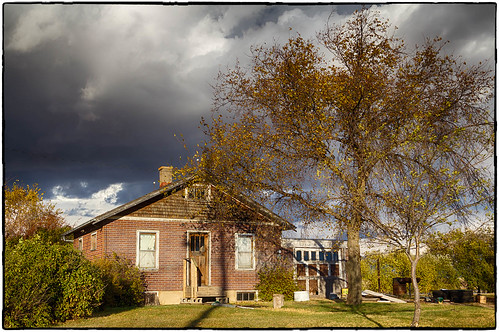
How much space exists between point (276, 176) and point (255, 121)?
2549 mm

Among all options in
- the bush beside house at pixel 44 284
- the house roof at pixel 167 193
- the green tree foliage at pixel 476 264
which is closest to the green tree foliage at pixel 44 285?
the bush beside house at pixel 44 284

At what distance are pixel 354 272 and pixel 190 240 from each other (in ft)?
25.6

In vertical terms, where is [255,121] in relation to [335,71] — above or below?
below

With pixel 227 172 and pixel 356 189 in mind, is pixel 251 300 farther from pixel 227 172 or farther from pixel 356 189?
pixel 356 189

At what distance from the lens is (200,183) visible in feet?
69.4

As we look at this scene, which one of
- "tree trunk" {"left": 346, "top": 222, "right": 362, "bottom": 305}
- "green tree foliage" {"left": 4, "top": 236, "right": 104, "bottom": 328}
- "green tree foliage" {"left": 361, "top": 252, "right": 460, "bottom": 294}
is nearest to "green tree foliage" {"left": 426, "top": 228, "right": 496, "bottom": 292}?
"green tree foliage" {"left": 361, "top": 252, "right": 460, "bottom": 294}

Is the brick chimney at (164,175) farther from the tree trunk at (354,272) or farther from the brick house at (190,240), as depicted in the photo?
the tree trunk at (354,272)

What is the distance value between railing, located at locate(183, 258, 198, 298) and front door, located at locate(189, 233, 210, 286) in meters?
0.66

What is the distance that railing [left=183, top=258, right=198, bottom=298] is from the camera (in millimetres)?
21878

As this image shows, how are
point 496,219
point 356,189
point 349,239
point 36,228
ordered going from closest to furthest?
point 496,219, point 356,189, point 349,239, point 36,228

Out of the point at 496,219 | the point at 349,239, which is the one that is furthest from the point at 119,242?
the point at 496,219

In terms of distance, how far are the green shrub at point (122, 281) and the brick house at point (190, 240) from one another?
0.52m

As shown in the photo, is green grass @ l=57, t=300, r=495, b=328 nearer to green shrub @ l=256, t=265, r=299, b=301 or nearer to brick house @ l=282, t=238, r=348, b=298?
green shrub @ l=256, t=265, r=299, b=301

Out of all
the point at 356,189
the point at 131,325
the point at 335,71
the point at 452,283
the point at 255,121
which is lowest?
the point at 452,283
